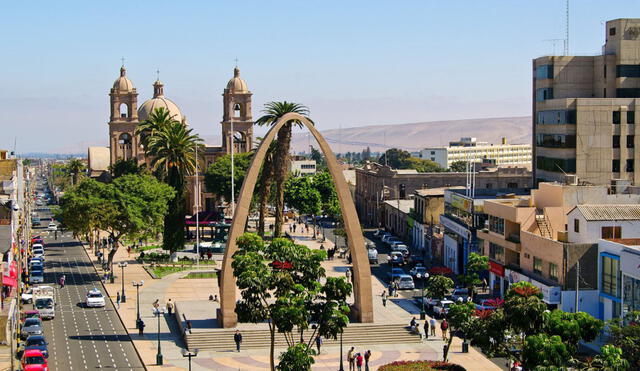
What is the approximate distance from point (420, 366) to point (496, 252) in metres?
30.1

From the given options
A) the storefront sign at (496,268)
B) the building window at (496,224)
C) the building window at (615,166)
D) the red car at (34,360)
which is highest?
the building window at (615,166)

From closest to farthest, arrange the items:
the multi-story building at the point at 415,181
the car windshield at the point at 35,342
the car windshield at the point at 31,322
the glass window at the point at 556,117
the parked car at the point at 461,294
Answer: the car windshield at the point at 35,342
the car windshield at the point at 31,322
the parked car at the point at 461,294
the glass window at the point at 556,117
the multi-story building at the point at 415,181

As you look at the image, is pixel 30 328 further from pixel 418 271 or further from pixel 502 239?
pixel 418 271

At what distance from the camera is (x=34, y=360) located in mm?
58031

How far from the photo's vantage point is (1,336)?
65.2m

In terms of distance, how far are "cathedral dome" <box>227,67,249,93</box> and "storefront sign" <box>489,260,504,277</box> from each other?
93.1 meters

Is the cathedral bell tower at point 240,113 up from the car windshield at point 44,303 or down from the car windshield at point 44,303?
up

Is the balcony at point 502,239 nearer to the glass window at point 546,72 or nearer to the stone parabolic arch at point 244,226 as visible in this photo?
the stone parabolic arch at point 244,226

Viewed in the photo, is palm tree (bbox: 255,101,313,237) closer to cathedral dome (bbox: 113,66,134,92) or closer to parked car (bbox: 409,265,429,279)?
parked car (bbox: 409,265,429,279)

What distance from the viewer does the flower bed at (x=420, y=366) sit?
56819 millimetres

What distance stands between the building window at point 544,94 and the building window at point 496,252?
20952mm

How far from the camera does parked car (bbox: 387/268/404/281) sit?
95.4m

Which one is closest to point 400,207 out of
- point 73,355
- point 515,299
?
point 73,355

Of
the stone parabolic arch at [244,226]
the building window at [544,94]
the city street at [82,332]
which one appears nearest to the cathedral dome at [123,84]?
the city street at [82,332]
